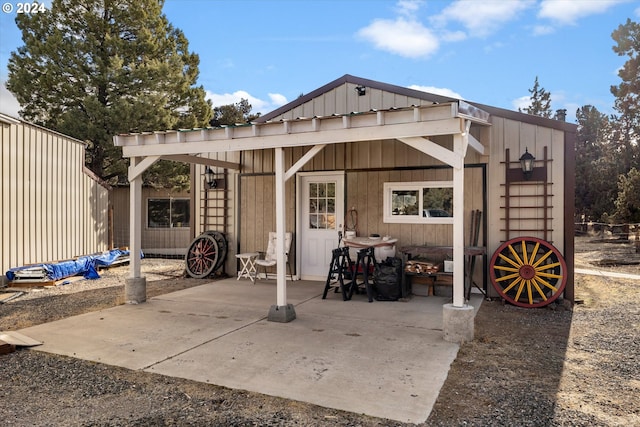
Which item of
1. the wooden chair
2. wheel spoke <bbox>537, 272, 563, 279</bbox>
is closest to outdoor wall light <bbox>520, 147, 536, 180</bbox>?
wheel spoke <bbox>537, 272, 563, 279</bbox>

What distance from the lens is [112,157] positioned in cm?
1288

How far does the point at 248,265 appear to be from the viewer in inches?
321

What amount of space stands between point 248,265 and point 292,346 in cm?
420

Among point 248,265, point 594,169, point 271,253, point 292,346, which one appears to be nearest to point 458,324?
point 292,346

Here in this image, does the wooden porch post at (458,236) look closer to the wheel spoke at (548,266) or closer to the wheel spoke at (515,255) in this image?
the wheel spoke at (515,255)

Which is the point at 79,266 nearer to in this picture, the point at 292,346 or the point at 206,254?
the point at 206,254

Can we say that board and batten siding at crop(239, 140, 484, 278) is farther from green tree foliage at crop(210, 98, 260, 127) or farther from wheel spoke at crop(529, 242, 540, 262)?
green tree foliage at crop(210, 98, 260, 127)

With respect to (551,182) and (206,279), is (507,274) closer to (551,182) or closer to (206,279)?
(551,182)

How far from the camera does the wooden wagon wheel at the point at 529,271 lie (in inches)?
231

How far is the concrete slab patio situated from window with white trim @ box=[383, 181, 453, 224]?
4.18 ft

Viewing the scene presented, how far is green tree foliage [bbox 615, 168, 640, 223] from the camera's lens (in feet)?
50.9

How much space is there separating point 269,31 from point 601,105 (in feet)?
83.2

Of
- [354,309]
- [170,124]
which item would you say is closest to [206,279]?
[354,309]

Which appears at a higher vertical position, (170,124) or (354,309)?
(170,124)
